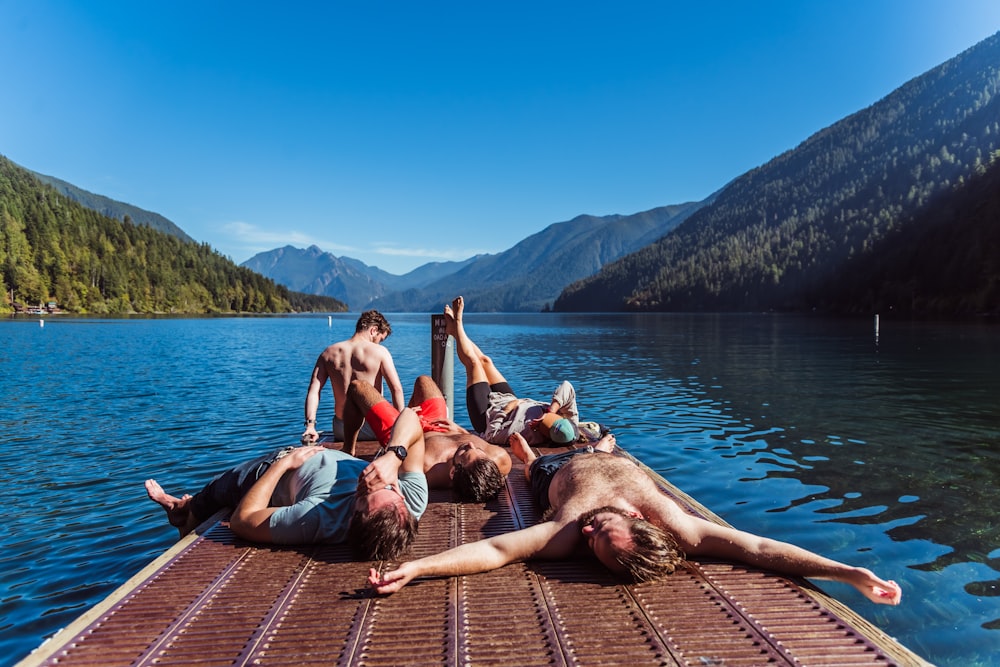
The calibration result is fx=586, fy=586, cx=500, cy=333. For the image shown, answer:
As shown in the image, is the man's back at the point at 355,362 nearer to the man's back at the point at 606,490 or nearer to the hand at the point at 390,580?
the man's back at the point at 606,490

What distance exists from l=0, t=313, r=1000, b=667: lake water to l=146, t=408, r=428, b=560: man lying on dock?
7.71 ft

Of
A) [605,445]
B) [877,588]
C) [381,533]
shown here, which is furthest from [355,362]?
[877,588]

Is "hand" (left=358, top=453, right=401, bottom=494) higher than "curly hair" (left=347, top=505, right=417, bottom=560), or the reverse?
"hand" (left=358, top=453, right=401, bottom=494)

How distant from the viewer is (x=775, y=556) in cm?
455

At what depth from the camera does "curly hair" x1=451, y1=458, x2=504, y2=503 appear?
21.5ft

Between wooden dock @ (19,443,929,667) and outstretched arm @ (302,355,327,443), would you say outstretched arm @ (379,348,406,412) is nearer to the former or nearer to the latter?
outstretched arm @ (302,355,327,443)

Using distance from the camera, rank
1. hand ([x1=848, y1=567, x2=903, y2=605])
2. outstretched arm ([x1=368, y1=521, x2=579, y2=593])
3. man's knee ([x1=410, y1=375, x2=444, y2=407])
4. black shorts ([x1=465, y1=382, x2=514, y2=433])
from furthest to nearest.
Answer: black shorts ([x1=465, y1=382, x2=514, y2=433])
man's knee ([x1=410, y1=375, x2=444, y2=407])
outstretched arm ([x1=368, y1=521, x2=579, y2=593])
hand ([x1=848, y1=567, x2=903, y2=605])

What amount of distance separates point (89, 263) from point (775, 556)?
6402 inches

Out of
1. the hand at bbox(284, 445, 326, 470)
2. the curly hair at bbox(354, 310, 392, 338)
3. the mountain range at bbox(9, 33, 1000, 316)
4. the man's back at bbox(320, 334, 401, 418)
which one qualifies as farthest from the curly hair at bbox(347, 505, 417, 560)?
the mountain range at bbox(9, 33, 1000, 316)

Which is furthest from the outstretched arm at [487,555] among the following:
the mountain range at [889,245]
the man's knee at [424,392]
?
the mountain range at [889,245]

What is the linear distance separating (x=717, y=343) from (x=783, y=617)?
146ft

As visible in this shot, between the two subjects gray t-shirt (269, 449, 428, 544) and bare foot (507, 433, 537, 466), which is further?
bare foot (507, 433, 537, 466)

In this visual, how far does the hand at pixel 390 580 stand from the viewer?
417 cm

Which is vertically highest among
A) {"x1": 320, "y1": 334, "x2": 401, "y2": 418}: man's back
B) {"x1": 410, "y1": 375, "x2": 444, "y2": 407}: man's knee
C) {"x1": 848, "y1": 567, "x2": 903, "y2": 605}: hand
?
{"x1": 320, "y1": 334, "x2": 401, "y2": 418}: man's back
